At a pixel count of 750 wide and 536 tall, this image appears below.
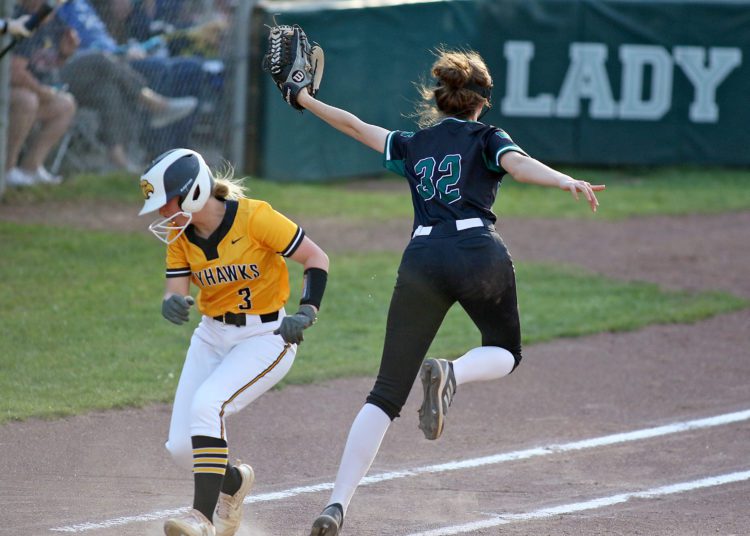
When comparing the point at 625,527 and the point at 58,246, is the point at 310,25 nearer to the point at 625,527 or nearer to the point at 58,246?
the point at 58,246

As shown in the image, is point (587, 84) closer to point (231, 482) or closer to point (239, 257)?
point (239, 257)

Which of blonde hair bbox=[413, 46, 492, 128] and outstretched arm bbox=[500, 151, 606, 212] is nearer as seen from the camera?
outstretched arm bbox=[500, 151, 606, 212]

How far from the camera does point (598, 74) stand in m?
15.6

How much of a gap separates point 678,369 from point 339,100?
748cm

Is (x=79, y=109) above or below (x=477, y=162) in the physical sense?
below

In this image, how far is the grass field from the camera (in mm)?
7355

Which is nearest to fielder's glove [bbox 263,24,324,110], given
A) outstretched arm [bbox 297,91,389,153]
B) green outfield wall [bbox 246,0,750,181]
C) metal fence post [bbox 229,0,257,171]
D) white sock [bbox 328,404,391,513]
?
outstretched arm [bbox 297,91,389,153]

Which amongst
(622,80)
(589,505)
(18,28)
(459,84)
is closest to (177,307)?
(459,84)

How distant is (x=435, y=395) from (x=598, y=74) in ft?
38.4

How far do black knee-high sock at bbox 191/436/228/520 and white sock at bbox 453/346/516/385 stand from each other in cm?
102

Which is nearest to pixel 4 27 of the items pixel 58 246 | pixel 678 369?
pixel 58 246

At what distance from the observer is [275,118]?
14102 millimetres

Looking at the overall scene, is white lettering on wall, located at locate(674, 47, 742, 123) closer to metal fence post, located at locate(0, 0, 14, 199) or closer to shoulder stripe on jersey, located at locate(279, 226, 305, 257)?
metal fence post, located at locate(0, 0, 14, 199)

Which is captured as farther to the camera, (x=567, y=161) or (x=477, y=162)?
(x=567, y=161)
